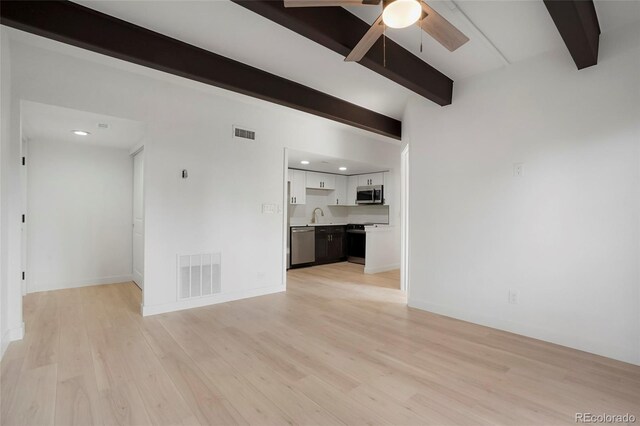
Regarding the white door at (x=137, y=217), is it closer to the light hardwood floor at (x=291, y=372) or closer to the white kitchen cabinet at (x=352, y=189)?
the light hardwood floor at (x=291, y=372)

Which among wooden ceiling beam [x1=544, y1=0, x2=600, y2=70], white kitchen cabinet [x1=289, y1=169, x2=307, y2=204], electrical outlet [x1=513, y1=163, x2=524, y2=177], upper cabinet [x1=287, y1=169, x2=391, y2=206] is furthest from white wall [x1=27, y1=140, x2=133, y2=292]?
wooden ceiling beam [x1=544, y1=0, x2=600, y2=70]

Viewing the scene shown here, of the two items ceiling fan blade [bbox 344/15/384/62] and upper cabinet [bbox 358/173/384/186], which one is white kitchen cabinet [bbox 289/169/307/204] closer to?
upper cabinet [bbox 358/173/384/186]

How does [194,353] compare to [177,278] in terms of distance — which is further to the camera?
[177,278]

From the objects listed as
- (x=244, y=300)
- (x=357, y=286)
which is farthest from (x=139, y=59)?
(x=357, y=286)

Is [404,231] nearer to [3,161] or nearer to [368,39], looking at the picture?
[368,39]

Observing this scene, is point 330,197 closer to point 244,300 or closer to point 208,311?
point 244,300

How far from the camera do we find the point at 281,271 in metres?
Result: 4.67

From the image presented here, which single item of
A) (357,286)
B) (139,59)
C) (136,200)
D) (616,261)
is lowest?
(357,286)

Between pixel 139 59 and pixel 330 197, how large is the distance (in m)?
5.60

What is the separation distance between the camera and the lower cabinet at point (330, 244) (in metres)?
6.95

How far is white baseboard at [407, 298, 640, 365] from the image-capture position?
2539 mm

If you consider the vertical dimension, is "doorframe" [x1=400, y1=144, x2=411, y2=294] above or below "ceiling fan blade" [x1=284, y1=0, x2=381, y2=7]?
below

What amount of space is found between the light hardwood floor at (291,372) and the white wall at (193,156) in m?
0.77

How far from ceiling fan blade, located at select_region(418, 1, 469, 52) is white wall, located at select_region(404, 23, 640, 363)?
4.98ft
